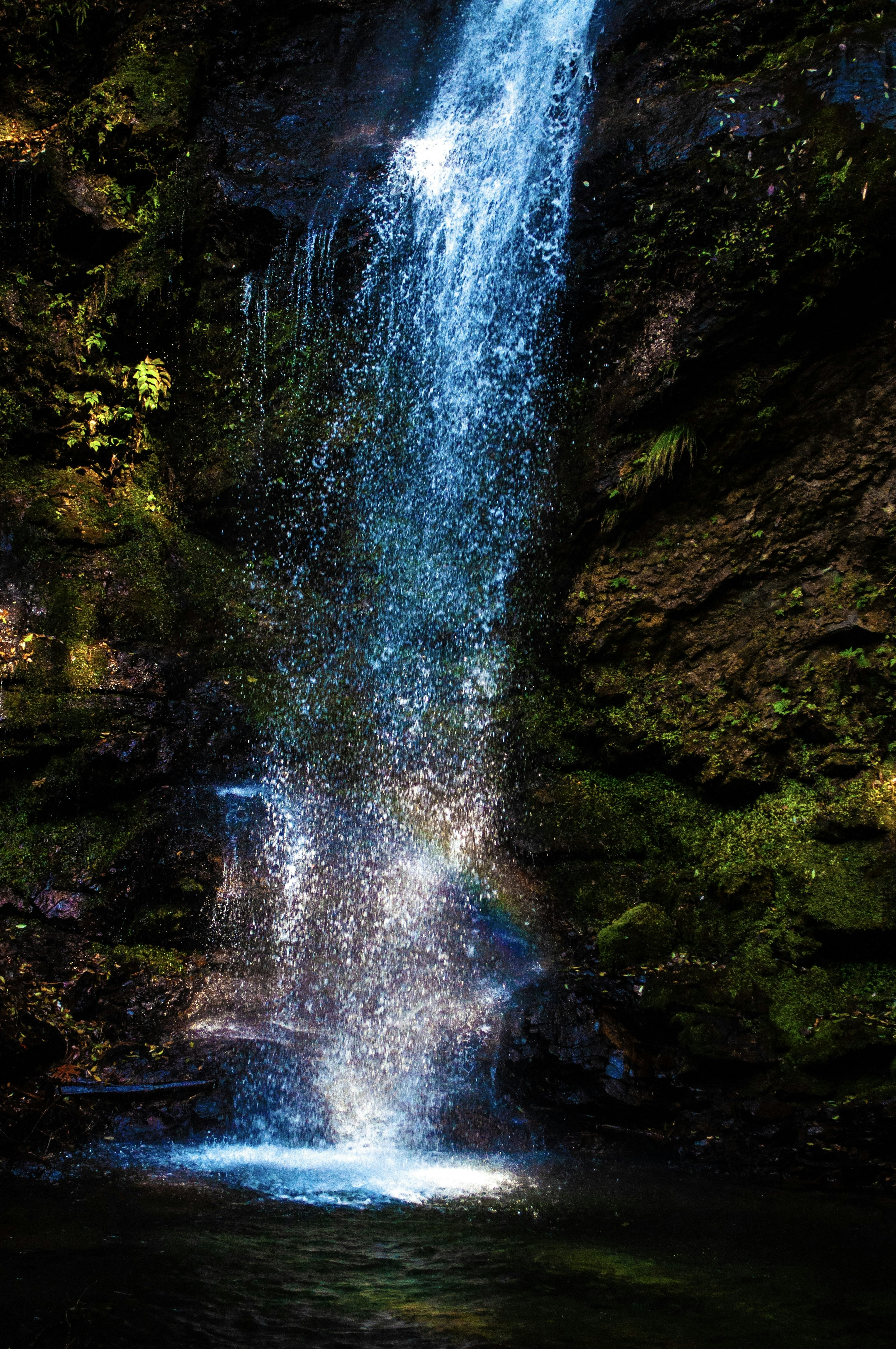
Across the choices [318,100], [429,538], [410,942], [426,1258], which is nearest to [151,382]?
[429,538]

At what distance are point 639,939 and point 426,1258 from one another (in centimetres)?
292

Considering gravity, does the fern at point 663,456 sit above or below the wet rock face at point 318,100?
below

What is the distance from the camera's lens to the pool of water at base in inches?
103

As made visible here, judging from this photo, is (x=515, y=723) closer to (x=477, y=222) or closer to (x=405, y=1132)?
(x=405, y=1132)

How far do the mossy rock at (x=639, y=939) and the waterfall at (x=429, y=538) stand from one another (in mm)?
807

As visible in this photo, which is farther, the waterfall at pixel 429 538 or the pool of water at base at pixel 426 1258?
the waterfall at pixel 429 538

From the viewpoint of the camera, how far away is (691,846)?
6.55 m

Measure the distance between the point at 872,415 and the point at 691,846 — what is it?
12.4 feet


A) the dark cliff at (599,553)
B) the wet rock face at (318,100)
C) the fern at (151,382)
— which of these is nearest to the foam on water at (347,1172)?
the dark cliff at (599,553)

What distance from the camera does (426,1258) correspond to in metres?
3.28

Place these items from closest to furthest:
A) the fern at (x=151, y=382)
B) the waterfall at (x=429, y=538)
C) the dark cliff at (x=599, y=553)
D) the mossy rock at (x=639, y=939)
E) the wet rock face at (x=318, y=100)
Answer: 1. the dark cliff at (x=599, y=553)
2. the mossy rock at (x=639, y=939)
3. the waterfall at (x=429, y=538)
4. the fern at (x=151, y=382)
5. the wet rock face at (x=318, y=100)

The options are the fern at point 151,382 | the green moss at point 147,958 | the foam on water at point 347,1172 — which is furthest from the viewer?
the fern at point 151,382

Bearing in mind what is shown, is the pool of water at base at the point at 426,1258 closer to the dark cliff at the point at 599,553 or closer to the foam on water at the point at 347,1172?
the foam on water at the point at 347,1172

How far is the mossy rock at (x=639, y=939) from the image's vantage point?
571cm
